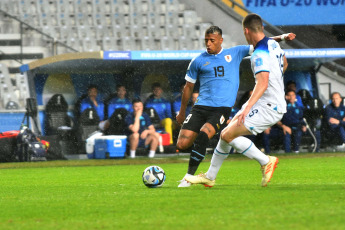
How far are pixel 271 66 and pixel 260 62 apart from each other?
6.7 inches

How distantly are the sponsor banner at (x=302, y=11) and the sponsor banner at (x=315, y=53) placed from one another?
17.4 feet

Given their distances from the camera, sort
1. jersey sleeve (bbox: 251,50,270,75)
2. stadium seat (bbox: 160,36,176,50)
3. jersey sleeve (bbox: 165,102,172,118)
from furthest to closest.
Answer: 1. stadium seat (bbox: 160,36,176,50)
2. jersey sleeve (bbox: 165,102,172,118)
3. jersey sleeve (bbox: 251,50,270,75)

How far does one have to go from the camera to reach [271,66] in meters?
7.64

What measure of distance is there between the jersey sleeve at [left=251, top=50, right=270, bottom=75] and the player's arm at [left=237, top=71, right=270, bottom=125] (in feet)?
0.14

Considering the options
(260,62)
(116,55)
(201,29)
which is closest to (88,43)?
(201,29)

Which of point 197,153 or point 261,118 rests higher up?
point 261,118

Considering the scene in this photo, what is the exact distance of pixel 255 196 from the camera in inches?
272

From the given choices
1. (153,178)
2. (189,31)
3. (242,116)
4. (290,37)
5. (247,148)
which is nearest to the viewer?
(242,116)

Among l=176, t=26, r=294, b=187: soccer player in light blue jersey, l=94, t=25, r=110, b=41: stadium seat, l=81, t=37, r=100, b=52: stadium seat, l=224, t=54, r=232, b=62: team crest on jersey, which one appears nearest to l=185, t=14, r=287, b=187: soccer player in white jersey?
l=176, t=26, r=294, b=187: soccer player in light blue jersey

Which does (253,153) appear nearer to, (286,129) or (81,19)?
(286,129)

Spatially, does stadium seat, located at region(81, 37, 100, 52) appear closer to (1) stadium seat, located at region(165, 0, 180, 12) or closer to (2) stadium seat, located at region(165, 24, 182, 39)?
(2) stadium seat, located at region(165, 24, 182, 39)

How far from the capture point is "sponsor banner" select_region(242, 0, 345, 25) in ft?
76.2

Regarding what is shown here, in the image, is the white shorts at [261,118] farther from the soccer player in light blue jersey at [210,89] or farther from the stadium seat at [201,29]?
the stadium seat at [201,29]

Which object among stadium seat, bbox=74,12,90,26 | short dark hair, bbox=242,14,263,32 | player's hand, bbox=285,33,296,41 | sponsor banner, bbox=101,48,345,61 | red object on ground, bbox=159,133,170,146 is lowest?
red object on ground, bbox=159,133,170,146
